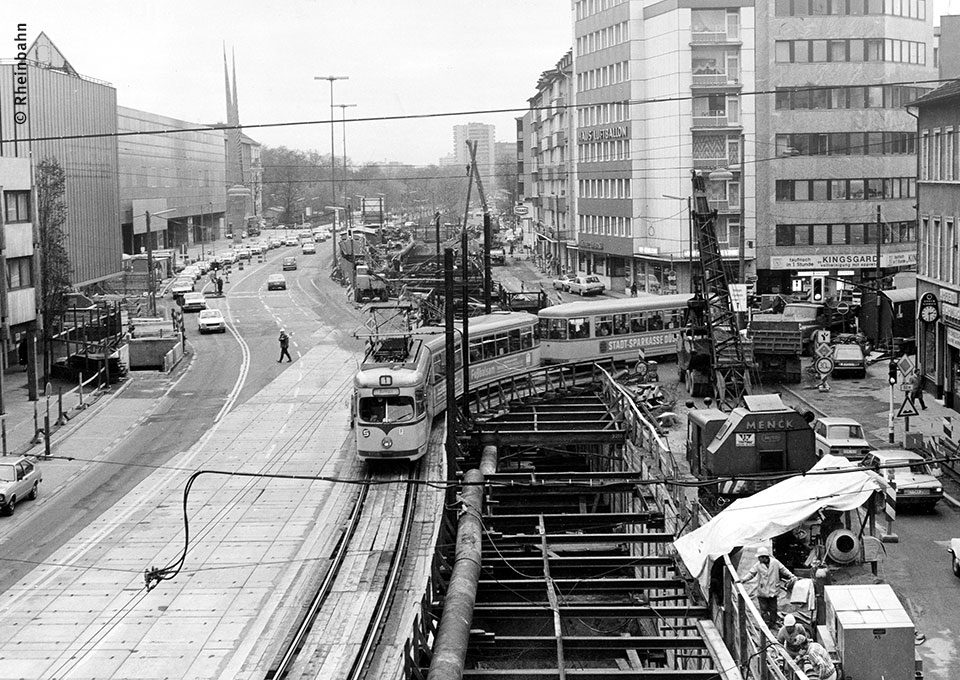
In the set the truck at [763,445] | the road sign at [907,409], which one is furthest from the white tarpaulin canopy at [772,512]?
the road sign at [907,409]

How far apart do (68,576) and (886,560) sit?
16.9 meters

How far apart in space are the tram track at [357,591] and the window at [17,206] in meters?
27.9

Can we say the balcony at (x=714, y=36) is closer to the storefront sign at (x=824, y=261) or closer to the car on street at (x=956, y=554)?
the storefront sign at (x=824, y=261)

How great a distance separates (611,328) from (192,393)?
17.5 m

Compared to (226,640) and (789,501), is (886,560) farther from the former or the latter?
(226,640)

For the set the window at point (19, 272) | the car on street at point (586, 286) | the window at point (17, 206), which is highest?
the window at point (17, 206)

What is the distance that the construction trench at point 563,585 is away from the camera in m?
18.3

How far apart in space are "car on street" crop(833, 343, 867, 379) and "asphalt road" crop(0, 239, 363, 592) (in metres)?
23.6

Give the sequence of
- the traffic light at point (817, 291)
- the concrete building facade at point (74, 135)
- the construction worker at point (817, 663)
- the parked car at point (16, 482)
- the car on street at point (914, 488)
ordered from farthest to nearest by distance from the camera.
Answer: the concrete building facade at point (74, 135), the traffic light at point (817, 291), the parked car at point (16, 482), the car on street at point (914, 488), the construction worker at point (817, 663)

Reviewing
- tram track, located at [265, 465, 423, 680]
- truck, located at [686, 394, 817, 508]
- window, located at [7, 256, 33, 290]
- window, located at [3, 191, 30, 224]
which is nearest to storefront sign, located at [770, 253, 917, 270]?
window, located at [7, 256, 33, 290]

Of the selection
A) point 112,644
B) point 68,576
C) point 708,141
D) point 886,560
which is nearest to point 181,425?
point 68,576

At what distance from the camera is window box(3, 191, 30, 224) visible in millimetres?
54500

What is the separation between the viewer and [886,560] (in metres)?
26.4

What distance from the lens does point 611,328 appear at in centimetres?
5462
